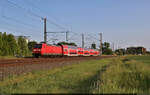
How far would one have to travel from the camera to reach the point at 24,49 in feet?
191

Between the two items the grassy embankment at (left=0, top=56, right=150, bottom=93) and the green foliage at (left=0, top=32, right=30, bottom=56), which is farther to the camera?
the green foliage at (left=0, top=32, right=30, bottom=56)

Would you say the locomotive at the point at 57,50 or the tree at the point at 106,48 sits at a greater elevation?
the tree at the point at 106,48

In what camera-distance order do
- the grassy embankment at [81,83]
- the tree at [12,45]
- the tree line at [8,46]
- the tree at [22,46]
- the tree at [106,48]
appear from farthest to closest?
the tree at [106,48], the tree at [22,46], the tree at [12,45], the tree line at [8,46], the grassy embankment at [81,83]

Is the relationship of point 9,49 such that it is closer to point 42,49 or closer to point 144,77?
point 42,49

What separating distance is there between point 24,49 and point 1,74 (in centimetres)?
4775

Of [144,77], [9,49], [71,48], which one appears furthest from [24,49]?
[144,77]

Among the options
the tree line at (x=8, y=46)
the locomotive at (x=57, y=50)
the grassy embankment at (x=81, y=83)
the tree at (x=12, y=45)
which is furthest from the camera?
the tree at (x=12, y=45)

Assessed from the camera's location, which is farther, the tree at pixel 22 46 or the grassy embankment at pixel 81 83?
the tree at pixel 22 46

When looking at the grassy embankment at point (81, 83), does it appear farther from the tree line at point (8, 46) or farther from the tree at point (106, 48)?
the tree at point (106, 48)

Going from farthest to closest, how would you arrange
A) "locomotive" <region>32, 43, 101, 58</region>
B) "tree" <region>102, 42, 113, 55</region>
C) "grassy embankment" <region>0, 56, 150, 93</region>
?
"tree" <region>102, 42, 113, 55</region> → "locomotive" <region>32, 43, 101, 58</region> → "grassy embankment" <region>0, 56, 150, 93</region>

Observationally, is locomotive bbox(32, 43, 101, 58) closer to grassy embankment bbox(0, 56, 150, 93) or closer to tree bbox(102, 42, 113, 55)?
grassy embankment bbox(0, 56, 150, 93)

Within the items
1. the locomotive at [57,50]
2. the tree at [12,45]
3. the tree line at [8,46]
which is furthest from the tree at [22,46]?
the locomotive at [57,50]

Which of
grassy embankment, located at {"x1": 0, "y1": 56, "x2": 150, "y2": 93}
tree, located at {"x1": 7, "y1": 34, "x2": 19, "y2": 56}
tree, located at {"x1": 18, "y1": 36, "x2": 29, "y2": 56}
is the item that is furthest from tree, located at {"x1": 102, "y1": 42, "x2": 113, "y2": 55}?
grassy embankment, located at {"x1": 0, "y1": 56, "x2": 150, "y2": 93}

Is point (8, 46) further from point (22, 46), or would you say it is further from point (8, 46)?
point (22, 46)
